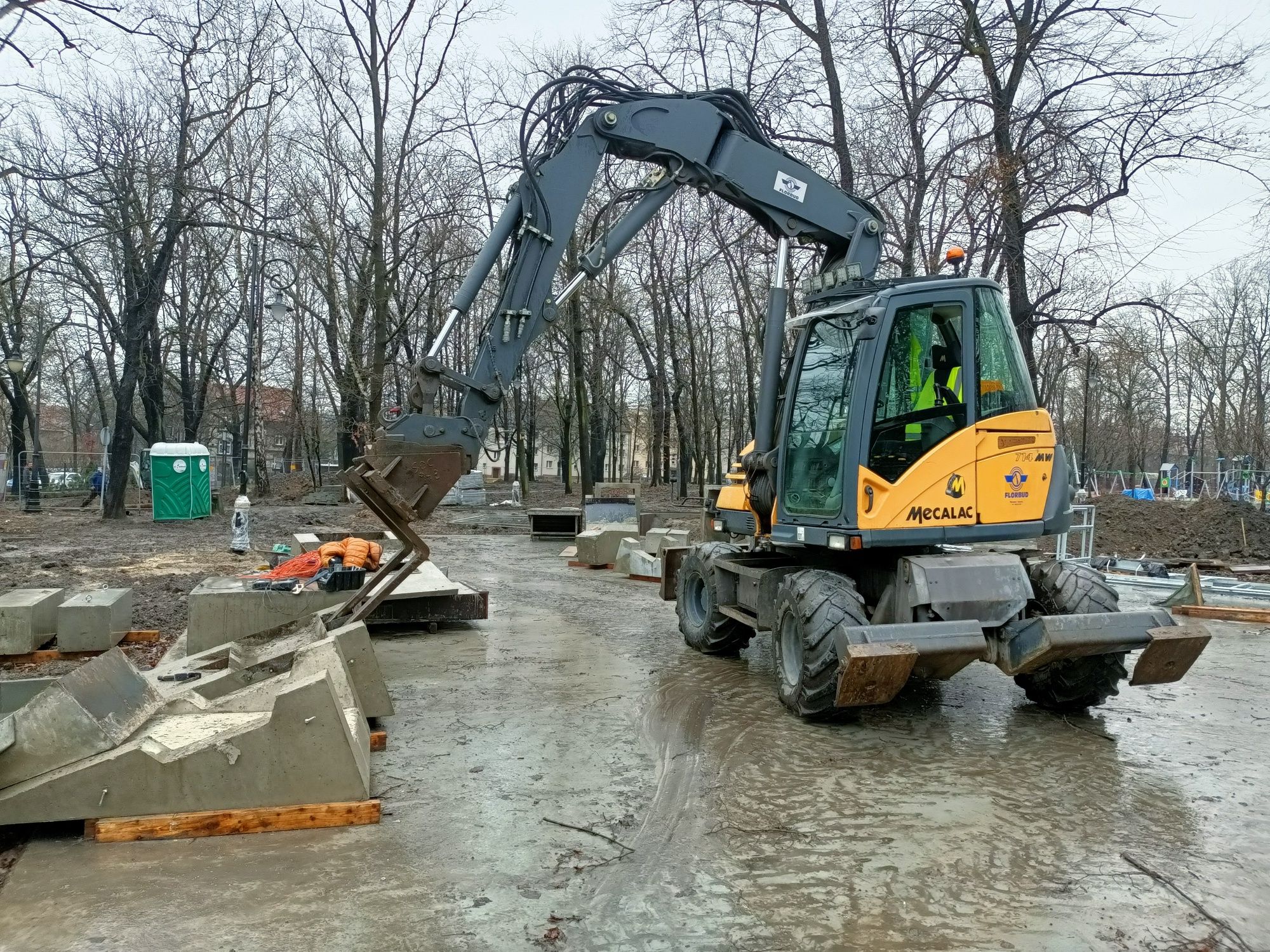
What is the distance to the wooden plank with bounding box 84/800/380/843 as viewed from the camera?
420cm

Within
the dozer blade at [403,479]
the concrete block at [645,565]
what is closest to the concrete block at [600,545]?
the concrete block at [645,565]

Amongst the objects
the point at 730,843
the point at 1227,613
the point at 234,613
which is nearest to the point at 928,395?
the point at 730,843

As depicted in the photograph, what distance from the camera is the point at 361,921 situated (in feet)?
11.7

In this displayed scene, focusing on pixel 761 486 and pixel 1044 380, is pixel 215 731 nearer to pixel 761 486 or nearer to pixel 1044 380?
pixel 761 486

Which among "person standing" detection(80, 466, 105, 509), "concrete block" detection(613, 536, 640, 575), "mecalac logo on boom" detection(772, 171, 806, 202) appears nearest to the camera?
"mecalac logo on boom" detection(772, 171, 806, 202)

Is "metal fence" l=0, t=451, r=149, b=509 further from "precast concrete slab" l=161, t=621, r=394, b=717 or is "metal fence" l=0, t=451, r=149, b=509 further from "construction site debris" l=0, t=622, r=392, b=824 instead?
"construction site debris" l=0, t=622, r=392, b=824

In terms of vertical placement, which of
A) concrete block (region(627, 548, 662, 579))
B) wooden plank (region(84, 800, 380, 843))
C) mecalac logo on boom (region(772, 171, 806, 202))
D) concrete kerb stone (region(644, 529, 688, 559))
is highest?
mecalac logo on boom (region(772, 171, 806, 202))

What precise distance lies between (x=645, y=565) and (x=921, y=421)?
8809 mm

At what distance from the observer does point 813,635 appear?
19.8ft

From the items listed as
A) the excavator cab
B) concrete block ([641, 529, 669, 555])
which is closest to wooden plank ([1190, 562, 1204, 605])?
the excavator cab

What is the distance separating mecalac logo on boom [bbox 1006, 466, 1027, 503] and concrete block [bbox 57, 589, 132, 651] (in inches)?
288

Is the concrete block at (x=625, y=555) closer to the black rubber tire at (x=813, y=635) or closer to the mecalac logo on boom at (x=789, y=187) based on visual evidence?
the mecalac logo on boom at (x=789, y=187)

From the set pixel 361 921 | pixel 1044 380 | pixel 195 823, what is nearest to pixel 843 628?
pixel 361 921

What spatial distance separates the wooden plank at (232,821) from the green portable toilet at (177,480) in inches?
787
